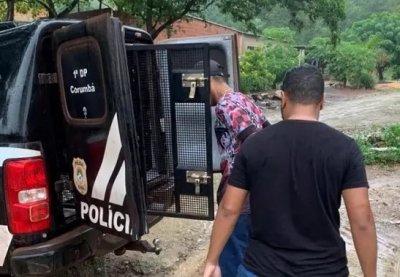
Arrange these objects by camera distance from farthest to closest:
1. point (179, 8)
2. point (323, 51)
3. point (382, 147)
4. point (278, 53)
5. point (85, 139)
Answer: point (323, 51) < point (278, 53) < point (179, 8) < point (382, 147) < point (85, 139)

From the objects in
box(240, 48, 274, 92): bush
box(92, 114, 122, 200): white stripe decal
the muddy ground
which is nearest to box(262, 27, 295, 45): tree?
box(240, 48, 274, 92): bush

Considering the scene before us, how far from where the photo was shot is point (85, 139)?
10.1 ft

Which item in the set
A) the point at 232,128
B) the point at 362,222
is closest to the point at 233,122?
the point at 232,128

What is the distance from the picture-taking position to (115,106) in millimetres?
2783

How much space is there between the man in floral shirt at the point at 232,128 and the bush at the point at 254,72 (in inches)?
810

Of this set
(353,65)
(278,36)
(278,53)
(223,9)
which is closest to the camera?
(223,9)

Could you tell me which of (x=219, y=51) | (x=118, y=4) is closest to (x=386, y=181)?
(x=219, y=51)

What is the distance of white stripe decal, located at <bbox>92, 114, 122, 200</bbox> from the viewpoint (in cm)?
281

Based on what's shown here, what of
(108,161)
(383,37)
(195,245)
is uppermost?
(383,37)

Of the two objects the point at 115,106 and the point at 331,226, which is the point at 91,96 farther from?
the point at 331,226

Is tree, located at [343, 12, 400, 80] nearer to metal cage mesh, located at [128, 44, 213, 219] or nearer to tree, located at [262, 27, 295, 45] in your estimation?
tree, located at [262, 27, 295, 45]

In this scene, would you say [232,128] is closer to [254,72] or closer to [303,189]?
[303,189]

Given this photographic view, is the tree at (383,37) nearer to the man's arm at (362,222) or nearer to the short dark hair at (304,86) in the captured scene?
the short dark hair at (304,86)

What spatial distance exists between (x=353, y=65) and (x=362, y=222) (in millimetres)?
29930
